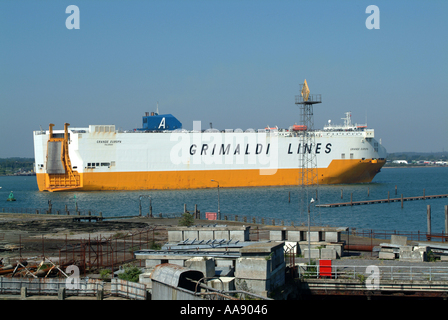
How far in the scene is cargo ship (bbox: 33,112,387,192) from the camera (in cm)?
6003

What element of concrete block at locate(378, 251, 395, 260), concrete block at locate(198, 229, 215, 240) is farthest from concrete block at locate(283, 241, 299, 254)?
concrete block at locate(378, 251, 395, 260)

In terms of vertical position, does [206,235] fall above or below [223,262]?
above

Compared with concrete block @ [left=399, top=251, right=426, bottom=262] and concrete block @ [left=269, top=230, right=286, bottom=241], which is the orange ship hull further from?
concrete block @ [left=399, top=251, right=426, bottom=262]

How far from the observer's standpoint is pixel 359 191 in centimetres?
6656

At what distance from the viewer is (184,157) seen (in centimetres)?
6250

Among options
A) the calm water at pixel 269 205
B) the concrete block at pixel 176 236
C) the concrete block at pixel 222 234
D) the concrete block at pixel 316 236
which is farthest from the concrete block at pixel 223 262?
the calm water at pixel 269 205

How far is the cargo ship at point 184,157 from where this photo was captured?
6003cm

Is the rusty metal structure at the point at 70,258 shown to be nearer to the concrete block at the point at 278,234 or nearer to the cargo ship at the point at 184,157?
the concrete block at the point at 278,234

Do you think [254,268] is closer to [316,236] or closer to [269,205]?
[316,236]

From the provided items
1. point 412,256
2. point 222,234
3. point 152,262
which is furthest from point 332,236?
point 152,262

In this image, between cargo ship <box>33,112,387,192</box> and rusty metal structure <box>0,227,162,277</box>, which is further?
cargo ship <box>33,112,387,192</box>

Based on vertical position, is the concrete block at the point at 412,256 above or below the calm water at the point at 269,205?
above
